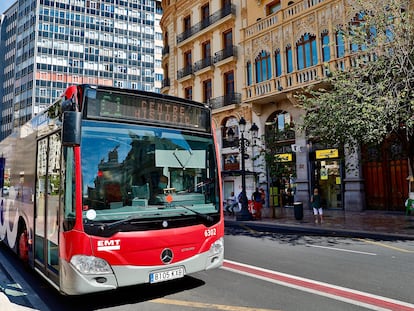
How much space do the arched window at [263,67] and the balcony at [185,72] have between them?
7.73m

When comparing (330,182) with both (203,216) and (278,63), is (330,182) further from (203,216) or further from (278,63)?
(203,216)

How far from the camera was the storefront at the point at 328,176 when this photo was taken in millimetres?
20812

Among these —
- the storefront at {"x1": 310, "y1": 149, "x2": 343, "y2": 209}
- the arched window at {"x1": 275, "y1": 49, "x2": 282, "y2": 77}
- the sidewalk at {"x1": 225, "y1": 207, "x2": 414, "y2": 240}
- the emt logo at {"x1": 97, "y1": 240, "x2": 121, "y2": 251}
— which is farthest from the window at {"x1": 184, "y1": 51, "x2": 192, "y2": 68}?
the emt logo at {"x1": 97, "y1": 240, "x2": 121, "y2": 251}

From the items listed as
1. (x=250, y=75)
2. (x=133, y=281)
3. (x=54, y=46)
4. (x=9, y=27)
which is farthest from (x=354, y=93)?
(x=9, y=27)

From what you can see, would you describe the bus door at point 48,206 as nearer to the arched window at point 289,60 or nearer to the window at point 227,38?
the arched window at point 289,60

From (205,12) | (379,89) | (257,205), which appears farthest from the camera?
(205,12)

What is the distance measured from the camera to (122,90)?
4895 millimetres

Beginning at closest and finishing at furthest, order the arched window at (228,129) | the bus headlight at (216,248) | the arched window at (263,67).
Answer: the bus headlight at (216,248) → the arched window at (263,67) → the arched window at (228,129)

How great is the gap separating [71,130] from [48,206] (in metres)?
1.55

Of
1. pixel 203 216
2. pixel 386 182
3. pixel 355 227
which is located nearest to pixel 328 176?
pixel 386 182

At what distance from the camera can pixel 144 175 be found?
483cm

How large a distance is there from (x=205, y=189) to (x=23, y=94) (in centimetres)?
7484

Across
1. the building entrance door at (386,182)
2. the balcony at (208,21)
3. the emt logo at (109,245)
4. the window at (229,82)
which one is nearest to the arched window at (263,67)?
the window at (229,82)

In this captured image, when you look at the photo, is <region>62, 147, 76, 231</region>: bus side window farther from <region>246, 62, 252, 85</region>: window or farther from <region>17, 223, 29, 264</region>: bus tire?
<region>246, 62, 252, 85</region>: window
